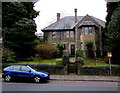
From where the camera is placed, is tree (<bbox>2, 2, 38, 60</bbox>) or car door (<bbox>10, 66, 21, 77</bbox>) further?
tree (<bbox>2, 2, 38, 60</bbox>)

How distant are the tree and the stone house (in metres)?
8.36

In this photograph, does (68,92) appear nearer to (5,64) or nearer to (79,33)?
(5,64)

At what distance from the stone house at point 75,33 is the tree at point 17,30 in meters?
8.36

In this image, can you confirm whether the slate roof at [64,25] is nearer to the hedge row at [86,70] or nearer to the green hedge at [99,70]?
the hedge row at [86,70]

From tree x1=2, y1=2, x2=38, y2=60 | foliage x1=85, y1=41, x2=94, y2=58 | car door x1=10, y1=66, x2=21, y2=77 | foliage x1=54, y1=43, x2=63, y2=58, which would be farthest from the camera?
foliage x1=54, y1=43, x2=63, y2=58

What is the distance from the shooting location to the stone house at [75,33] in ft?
89.7

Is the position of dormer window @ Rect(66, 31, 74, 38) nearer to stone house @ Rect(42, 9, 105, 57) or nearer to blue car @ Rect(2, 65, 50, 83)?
stone house @ Rect(42, 9, 105, 57)

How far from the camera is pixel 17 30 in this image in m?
22.6

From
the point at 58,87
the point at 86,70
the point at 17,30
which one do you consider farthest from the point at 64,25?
the point at 58,87

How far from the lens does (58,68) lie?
17.0 metres

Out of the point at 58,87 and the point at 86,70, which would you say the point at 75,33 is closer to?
the point at 86,70

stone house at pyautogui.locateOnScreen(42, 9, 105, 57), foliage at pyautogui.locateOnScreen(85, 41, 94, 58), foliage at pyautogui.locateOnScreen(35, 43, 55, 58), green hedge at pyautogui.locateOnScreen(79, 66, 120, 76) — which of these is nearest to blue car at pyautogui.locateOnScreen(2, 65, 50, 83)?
green hedge at pyautogui.locateOnScreen(79, 66, 120, 76)

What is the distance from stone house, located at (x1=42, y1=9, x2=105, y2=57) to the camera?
89.7 feet

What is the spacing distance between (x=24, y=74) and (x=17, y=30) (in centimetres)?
1181
